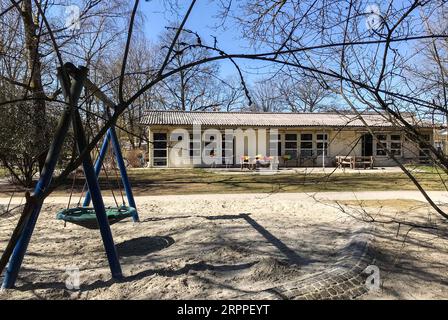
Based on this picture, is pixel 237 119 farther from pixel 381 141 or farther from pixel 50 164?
Answer: pixel 381 141

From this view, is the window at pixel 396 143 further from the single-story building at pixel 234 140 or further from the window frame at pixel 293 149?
the window frame at pixel 293 149

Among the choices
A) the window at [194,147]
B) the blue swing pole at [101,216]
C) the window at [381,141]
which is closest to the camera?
the window at [381,141]

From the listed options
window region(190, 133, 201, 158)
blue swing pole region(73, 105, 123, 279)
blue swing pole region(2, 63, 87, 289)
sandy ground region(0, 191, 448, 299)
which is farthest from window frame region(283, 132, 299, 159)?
blue swing pole region(2, 63, 87, 289)

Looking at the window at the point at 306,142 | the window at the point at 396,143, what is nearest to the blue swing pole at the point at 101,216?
the window at the point at 396,143

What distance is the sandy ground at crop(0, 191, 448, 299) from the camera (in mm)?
4113

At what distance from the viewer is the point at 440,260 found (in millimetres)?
5121

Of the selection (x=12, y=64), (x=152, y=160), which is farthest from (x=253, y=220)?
(x=152, y=160)

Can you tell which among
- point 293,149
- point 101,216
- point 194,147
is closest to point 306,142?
point 293,149

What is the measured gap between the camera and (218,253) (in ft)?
17.7

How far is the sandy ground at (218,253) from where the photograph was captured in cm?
411

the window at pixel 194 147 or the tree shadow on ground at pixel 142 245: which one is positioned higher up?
the window at pixel 194 147

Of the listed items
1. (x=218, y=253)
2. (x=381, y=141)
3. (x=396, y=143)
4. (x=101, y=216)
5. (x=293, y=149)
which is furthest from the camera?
(x=293, y=149)
